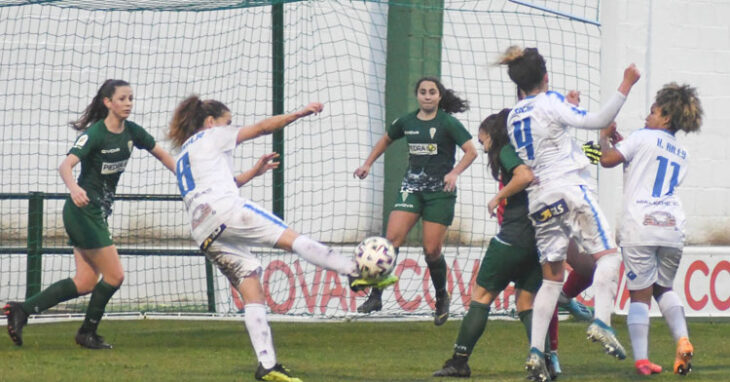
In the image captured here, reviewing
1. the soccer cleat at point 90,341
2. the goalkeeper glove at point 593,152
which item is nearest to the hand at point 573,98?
the goalkeeper glove at point 593,152

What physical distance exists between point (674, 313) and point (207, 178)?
2.87 meters

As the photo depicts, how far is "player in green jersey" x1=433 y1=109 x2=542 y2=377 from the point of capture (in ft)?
23.0

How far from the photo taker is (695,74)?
14.7 metres

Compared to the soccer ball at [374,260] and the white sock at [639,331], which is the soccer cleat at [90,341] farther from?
the white sock at [639,331]

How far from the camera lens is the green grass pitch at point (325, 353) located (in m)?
7.56

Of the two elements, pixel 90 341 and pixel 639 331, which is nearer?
pixel 639 331

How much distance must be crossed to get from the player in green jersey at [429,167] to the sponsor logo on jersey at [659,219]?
2.30 metres

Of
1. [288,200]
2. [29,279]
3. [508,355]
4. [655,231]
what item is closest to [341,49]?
[288,200]

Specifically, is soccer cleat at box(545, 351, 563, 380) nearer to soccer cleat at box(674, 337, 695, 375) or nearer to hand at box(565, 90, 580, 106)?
soccer cleat at box(674, 337, 695, 375)

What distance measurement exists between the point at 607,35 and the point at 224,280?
4.05m

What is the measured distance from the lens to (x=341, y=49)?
44.1ft

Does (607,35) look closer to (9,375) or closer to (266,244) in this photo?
(266,244)

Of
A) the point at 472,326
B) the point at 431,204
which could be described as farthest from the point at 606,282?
the point at 431,204

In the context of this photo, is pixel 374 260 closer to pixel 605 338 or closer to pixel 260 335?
pixel 260 335
